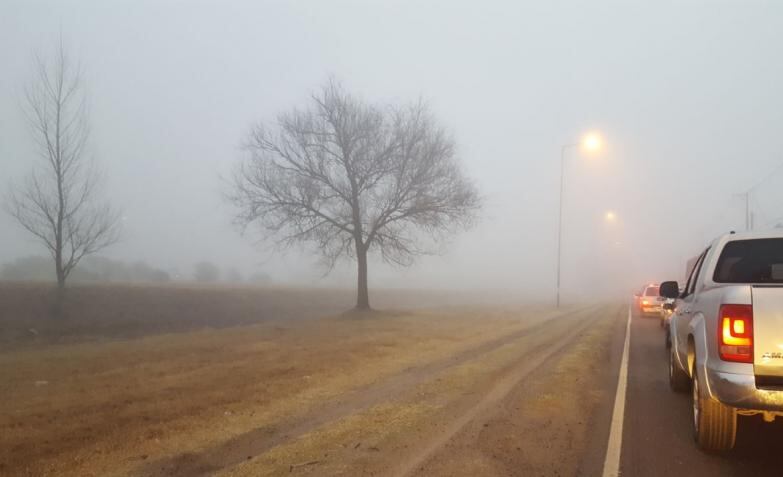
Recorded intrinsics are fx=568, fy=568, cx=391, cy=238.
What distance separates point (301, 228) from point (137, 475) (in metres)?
20.8

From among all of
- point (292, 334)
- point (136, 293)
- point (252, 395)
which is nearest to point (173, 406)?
point (252, 395)

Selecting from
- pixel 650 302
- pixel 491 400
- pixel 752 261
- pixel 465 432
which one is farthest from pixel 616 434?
pixel 650 302

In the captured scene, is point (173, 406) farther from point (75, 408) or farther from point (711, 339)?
point (711, 339)

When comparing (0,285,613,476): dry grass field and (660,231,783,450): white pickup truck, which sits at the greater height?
(660,231,783,450): white pickup truck

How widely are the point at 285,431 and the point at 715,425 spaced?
445 centimetres

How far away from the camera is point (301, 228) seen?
2573 centimetres

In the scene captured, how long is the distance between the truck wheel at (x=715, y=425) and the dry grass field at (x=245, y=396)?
96.2 inches

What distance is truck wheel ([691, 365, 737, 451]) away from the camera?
5203 millimetres

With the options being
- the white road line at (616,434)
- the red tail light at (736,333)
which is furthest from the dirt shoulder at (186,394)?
the red tail light at (736,333)

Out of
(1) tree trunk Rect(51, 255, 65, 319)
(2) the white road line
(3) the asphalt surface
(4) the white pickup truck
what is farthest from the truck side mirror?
(1) tree trunk Rect(51, 255, 65, 319)

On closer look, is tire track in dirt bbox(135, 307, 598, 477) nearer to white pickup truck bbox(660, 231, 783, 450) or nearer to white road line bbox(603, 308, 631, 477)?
white road line bbox(603, 308, 631, 477)

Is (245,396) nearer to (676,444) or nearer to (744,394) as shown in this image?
(676,444)

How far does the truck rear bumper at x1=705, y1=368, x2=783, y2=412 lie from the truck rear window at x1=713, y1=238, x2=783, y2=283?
1.95 meters

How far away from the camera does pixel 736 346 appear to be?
480cm
